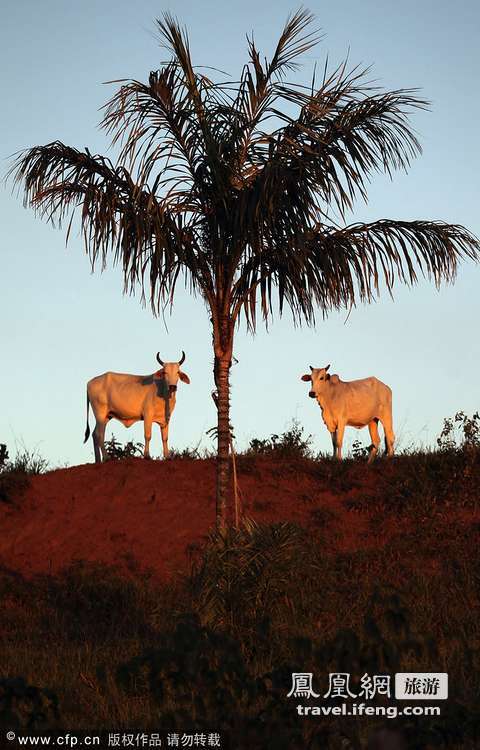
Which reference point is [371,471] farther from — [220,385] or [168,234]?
[168,234]

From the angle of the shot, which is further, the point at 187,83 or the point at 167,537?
the point at 167,537

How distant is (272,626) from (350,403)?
1046cm

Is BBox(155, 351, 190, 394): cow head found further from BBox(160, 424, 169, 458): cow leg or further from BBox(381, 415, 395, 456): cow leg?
BBox(381, 415, 395, 456): cow leg

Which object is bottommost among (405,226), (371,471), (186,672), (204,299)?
(186,672)

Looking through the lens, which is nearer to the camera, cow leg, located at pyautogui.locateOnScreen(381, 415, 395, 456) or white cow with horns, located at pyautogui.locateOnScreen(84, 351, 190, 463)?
white cow with horns, located at pyautogui.locateOnScreen(84, 351, 190, 463)

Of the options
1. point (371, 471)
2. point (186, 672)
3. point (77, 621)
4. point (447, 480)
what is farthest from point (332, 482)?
point (186, 672)

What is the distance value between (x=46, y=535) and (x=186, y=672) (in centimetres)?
1389

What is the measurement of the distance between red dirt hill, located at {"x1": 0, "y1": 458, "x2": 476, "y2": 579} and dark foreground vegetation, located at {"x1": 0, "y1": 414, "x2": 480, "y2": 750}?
236 millimetres

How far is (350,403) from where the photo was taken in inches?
879

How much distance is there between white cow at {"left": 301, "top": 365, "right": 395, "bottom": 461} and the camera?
22.1m

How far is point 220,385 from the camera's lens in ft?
51.4

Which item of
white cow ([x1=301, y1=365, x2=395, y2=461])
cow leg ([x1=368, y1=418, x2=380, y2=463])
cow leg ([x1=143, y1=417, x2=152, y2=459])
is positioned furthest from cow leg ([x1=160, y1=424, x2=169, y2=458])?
cow leg ([x1=368, y1=418, x2=380, y2=463])

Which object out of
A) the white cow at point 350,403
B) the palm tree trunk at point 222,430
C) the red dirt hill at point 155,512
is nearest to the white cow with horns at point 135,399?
the red dirt hill at point 155,512

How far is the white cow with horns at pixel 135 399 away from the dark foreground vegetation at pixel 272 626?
86.7 inches
